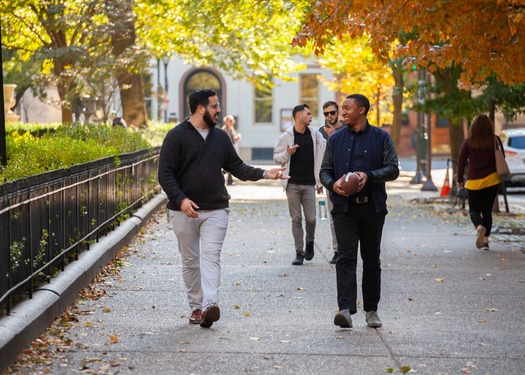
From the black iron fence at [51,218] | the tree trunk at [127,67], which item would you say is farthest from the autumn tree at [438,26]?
the tree trunk at [127,67]

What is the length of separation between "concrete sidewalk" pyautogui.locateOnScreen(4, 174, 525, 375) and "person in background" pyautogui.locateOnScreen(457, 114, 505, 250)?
394mm

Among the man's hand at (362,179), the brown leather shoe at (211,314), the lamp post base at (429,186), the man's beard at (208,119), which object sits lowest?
the lamp post base at (429,186)

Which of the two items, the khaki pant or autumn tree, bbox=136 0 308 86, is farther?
autumn tree, bbox=136 0 308 86

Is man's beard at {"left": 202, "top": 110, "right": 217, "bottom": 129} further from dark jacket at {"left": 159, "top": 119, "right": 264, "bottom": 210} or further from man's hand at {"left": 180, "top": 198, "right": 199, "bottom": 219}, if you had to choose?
man's hand at {"left": 180, "top": 198, "right": 199, "bottom": 219}

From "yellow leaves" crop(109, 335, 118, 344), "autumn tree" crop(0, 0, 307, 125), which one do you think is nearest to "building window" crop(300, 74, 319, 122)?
"autumn tree" crop(0, 0, 307, 125)

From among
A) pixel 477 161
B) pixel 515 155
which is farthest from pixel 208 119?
pixel 515 155

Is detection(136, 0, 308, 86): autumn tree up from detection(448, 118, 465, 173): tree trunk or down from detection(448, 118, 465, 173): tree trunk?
up

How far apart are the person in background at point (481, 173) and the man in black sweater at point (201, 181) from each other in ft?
21.0

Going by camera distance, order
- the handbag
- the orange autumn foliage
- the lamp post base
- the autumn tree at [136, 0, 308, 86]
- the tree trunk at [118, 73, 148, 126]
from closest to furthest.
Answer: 1. the orange autumn foliage
2. the handbag
3. the autumn tree at [136, 0, 308, 86]
4. the lamp post base
5. the tree trunk at [118, 73, 148, 126]

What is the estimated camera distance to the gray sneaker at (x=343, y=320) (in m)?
8.94

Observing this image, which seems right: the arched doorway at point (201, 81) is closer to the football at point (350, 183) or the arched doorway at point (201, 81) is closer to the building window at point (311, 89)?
the building window at point (311, 89)

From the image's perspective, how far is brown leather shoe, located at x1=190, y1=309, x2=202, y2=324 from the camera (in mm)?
9273

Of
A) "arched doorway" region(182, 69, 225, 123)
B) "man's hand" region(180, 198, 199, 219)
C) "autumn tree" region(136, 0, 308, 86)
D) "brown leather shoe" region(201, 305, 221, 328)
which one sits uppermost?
"autumn tree" region(136, 0, 308, 86)

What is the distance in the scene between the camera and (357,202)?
9141 mm
